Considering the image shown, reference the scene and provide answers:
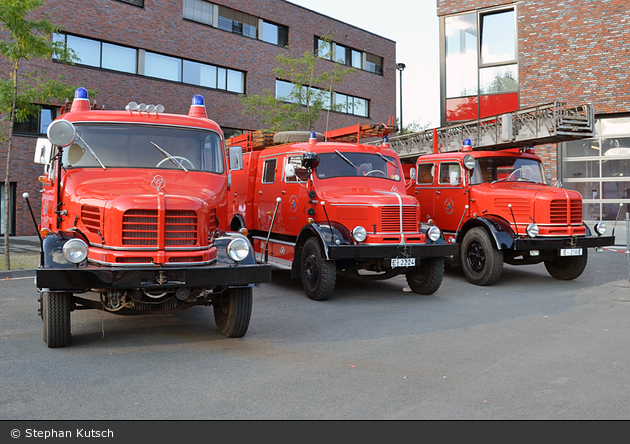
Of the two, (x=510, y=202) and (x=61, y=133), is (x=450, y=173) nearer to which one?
(x=510, y=202)

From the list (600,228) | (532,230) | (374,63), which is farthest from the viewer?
(374,63)

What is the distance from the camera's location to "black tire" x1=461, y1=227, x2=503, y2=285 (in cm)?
1012

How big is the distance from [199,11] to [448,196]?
61.9ft

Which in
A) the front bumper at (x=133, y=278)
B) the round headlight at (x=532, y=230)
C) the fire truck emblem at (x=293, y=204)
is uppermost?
the fire truck emblem at (x=293, y=204)

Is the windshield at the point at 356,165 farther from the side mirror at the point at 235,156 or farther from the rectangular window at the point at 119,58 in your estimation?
the rectangular window at the point at 119,58

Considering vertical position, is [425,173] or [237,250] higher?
[425,173]

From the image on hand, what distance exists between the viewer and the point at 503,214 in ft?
34.4

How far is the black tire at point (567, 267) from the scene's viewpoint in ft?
35.6

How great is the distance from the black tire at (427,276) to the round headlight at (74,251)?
5.62 meters

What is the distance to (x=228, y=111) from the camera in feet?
87.5

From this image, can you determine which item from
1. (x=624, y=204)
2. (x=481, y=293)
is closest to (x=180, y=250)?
(x=481, y=293)

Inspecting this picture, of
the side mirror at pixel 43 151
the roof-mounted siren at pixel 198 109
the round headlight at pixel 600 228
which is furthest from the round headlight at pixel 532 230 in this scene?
the side mirror at pixel 43 151

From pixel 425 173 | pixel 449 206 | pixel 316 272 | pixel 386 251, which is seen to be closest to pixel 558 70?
pixel 425 173
